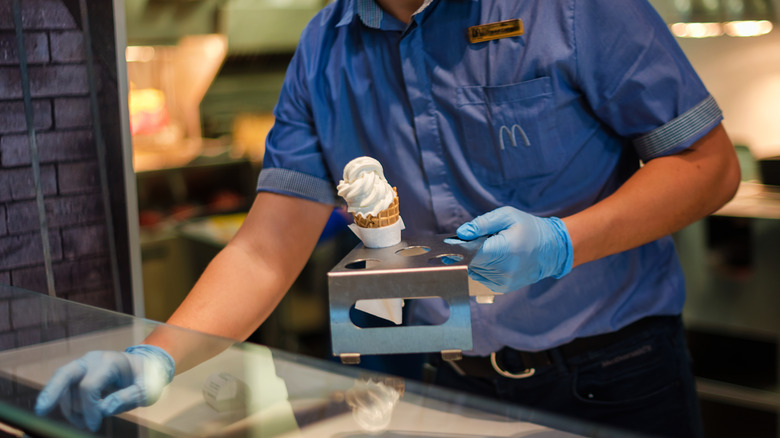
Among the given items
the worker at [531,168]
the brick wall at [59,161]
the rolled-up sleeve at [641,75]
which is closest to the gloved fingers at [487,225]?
the worker at [531,168]

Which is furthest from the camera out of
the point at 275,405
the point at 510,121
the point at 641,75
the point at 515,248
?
the point at 510,121

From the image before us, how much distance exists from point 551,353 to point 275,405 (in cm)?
81

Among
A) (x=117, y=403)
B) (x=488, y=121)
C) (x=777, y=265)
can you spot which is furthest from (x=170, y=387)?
(x=777, y=265)

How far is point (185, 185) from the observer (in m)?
4.43

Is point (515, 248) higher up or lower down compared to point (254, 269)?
higher up

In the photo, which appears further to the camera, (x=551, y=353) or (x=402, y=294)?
(x=551, y=353)

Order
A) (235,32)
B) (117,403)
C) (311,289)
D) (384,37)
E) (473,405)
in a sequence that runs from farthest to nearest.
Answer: (235,32) → (311,289) → (384,37) → (117,403) → (473,405)

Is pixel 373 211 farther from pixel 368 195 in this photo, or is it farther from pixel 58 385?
pixel 58 385

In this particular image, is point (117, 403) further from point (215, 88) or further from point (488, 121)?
point (215, 88)

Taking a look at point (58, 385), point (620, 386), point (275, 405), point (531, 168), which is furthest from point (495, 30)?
point (58, 385)

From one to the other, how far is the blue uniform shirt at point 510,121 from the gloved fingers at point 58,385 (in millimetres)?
657

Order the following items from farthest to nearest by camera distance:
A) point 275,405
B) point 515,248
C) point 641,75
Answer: point 641,75
point 515,248
point 275,405

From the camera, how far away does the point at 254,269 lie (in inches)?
59.0

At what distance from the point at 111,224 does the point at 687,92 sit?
135 centimetres
